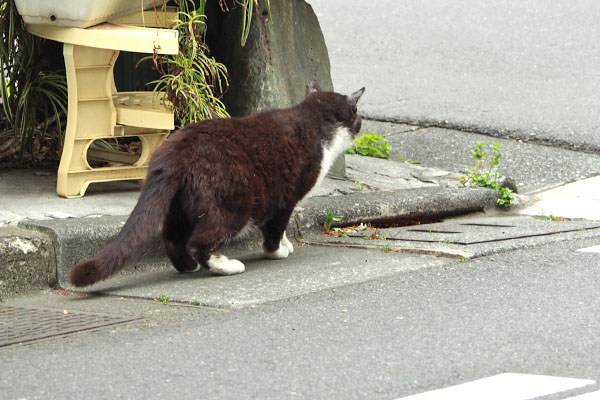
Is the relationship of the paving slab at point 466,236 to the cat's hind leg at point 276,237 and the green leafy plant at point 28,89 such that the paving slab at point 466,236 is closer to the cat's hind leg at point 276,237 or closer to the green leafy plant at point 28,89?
the cat's hind leg at point 276,237

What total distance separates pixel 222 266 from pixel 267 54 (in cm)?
204

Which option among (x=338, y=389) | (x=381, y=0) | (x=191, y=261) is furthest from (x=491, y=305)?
(x=381, y=0)

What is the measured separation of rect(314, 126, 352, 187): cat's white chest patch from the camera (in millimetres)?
5699

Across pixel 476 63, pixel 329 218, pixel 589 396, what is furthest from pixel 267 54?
pixel 476 63

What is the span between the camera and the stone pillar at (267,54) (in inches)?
264

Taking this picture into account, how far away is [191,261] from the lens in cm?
→ 530

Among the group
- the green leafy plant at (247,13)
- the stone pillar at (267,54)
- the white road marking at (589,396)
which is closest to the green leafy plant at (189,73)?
the green leafy plant at (247,13)

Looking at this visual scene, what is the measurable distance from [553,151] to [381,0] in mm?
7507

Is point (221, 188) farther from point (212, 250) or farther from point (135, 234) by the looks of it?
point (135, 234)

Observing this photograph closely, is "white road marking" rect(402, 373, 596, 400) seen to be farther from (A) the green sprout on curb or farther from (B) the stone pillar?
(B) the stone pillar

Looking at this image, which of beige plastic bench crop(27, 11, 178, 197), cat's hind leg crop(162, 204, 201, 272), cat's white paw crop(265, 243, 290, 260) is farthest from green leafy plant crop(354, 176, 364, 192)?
cat's hind leg crop(162, 204, 201, 272)

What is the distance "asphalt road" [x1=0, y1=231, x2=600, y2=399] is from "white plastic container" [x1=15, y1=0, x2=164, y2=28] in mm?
1679

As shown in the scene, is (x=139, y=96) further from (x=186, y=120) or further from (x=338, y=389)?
(x=338, y=389)

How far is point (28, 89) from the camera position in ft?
20.7
